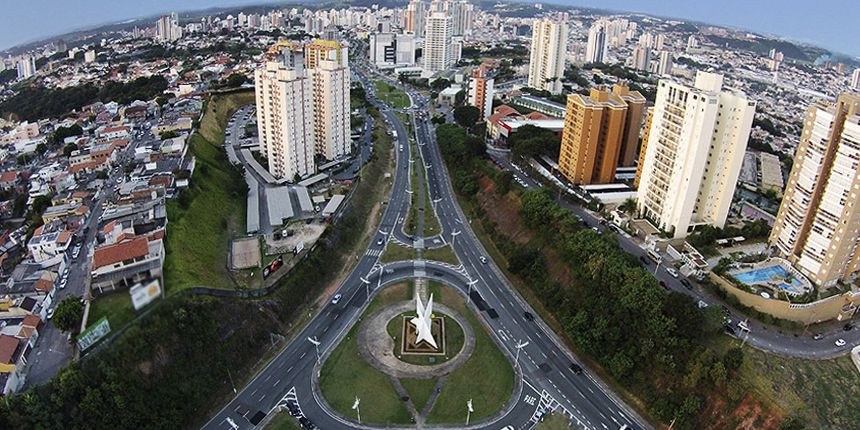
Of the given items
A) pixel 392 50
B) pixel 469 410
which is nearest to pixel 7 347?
pixel 469 410

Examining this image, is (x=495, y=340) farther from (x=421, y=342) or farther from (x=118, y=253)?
(x=118, y=253)

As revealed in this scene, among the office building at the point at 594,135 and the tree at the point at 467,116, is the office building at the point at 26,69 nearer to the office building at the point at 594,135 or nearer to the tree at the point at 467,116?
the tree at the point at 467,116

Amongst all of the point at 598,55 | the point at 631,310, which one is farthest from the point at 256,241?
the point at 598,55

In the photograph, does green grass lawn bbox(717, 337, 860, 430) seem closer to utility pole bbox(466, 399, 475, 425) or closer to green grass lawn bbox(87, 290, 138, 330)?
utility pole bbox(466, 399, 475, 425)

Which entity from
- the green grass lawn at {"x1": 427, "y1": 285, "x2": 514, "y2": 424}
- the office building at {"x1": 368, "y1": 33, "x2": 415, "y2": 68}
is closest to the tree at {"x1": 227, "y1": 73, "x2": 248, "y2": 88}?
the office building at {"x1": 368, "y1": 33, "x2": 415, "y2": 68}

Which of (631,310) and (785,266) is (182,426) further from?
(785,266)

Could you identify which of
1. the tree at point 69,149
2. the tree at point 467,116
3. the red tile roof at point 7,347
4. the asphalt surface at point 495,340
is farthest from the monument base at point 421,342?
the tree at point 69,149
